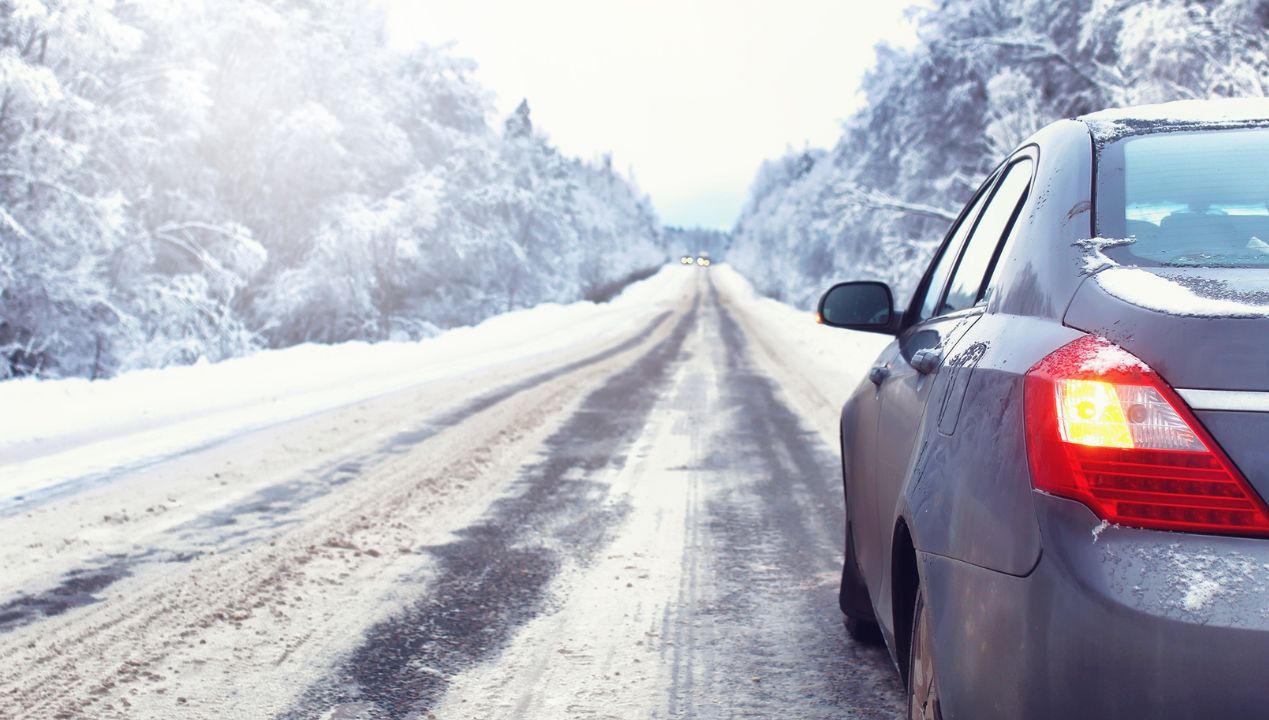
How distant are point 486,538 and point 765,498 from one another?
77.6 inches

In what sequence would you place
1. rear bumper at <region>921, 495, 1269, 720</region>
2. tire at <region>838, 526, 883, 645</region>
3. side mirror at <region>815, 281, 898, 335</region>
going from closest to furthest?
1. rear bumper at <region>921, 495, 1269, 720</region>
2. tire at <region>838, 526, 883, 645</region>
3. side mirror at <region>815, 281, 898, 335</region>

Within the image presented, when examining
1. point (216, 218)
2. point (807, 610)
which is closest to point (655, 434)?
point (807, 610)

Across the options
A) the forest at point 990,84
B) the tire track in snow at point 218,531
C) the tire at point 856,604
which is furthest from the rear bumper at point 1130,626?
the forest at point 990,84

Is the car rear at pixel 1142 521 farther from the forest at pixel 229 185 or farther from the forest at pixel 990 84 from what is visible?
the forest at pixel 229 185

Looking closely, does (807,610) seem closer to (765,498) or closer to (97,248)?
(765,498)

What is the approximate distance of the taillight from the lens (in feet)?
4.91

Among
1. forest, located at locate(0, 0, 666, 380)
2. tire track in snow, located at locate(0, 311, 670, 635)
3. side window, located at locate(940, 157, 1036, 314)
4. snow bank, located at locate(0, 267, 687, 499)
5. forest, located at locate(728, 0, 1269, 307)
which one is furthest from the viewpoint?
forest, located at locate(0, 0, 666, 380)

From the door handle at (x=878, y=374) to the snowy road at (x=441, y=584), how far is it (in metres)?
1.01

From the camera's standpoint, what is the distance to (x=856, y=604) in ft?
→ 11.8

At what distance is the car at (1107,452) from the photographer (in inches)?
57.9

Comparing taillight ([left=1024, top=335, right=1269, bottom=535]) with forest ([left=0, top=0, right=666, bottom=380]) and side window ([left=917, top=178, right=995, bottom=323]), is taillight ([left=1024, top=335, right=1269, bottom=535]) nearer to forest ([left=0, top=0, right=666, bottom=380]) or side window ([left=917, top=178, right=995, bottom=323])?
side window ([left=917, top=178, right=995, bottom=323])

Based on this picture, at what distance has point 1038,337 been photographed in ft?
5.98

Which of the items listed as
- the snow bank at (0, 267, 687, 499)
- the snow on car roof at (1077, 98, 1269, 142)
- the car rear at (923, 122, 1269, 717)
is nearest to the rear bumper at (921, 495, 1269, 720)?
the car rear at (923, 122, 1269, 717)

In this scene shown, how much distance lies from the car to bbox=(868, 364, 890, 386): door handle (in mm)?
705
